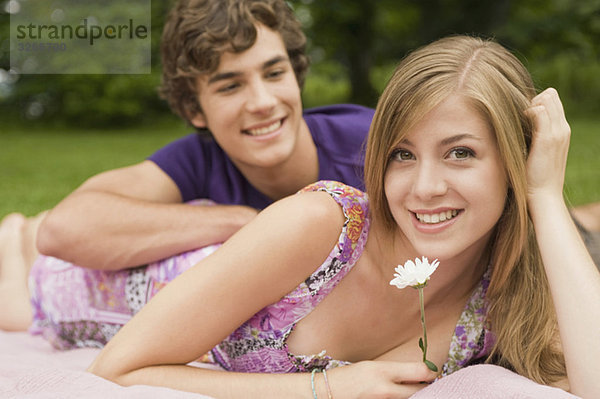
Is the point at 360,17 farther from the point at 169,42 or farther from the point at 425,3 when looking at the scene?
the point at 169,42

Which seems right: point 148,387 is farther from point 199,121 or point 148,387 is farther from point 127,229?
point 199,121

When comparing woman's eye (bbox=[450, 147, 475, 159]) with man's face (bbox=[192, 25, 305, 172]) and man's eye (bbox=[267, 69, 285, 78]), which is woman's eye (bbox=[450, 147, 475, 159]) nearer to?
man's face (bbox=[192, 25, 305, 172])

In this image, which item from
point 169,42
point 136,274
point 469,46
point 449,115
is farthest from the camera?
point 169,42

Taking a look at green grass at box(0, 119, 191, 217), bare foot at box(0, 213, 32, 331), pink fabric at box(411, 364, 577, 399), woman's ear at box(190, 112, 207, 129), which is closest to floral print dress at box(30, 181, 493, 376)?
pink fabric at box(411, 364, 577, 399)

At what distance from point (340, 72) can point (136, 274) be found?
17791mm

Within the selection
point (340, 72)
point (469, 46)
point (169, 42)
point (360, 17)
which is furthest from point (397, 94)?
point (340, 72)

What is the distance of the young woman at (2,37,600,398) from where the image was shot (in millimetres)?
2162

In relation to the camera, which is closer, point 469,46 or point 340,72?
point 469,46

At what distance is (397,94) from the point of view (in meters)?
2.21

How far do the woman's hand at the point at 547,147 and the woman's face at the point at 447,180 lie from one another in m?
0.13

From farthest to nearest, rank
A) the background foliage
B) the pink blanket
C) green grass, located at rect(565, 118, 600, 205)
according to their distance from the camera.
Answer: the background foliage → green grass, located at rect(565, 118, 600, 205) → the pink blanket

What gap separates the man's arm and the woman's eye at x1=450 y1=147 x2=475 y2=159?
4.06 ft

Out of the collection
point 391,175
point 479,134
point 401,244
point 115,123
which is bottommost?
point 115,123

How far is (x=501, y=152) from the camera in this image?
85.9 inches
